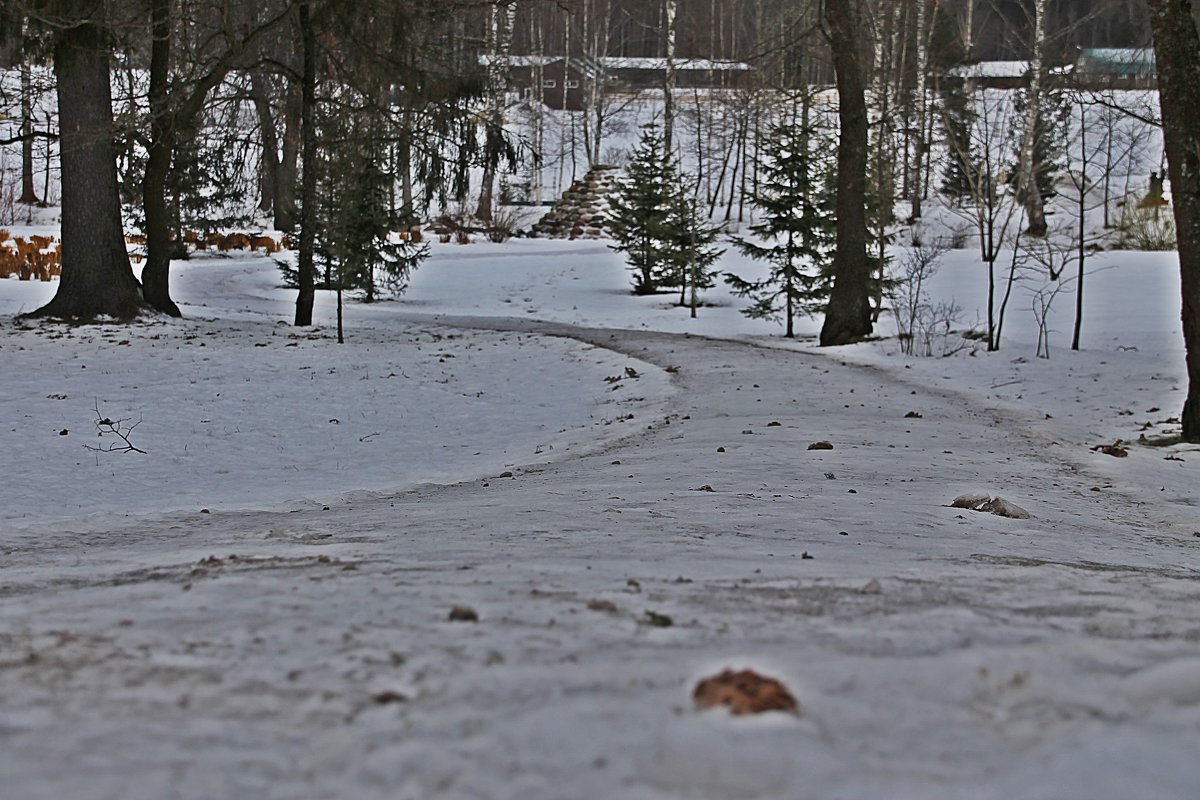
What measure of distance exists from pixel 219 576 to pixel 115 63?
498 inches

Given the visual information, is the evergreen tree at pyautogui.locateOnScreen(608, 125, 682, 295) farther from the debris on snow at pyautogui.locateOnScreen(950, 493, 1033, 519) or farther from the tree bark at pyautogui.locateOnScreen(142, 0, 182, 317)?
the debris on snow at pyautogui.locateOnScreen(950, 493, 1033, 519)

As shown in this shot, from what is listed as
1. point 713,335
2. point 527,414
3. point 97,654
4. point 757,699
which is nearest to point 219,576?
point 97,654

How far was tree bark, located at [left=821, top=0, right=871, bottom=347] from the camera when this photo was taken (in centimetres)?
1438

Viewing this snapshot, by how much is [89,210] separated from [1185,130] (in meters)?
11.9

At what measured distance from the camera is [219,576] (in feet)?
8.25

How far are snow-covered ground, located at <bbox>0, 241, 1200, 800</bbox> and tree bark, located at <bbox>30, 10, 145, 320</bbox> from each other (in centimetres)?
503

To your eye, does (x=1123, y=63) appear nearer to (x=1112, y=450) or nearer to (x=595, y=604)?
(x=1112, y=450)

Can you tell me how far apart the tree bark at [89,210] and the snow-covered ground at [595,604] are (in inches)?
198

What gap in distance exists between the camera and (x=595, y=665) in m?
1.71

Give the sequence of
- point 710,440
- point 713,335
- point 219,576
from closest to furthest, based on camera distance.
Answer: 1. point 219,576
2. point 710,440
3. point 713,335

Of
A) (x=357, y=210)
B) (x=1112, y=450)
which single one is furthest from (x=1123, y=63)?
(x=1112, y=450)

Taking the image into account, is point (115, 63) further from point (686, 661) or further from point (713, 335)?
point (686, 661)

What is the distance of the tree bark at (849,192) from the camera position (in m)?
14.4

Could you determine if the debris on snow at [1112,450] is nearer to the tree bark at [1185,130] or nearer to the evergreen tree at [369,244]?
the tree bark at [1185,130]
